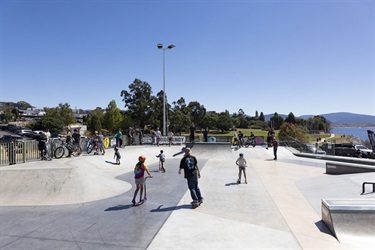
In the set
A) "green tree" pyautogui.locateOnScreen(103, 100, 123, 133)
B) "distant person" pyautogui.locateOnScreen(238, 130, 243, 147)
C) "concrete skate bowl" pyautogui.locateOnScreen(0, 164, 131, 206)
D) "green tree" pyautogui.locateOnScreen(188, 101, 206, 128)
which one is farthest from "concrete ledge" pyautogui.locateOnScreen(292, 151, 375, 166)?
"green tree" pyautogui.locateOnScreen(188, 101, 206, 128)

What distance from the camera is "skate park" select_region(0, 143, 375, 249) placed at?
18.5ft

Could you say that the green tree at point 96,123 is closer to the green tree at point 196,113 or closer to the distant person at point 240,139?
the green tree at point 196,113

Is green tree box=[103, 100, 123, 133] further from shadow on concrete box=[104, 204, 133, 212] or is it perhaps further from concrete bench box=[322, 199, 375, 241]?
concrete bench box=[322, 199, 375, 241]

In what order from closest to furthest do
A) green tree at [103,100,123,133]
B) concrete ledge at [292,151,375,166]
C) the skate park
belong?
the skate park
concrete ledge at [292,151,375,166]
green tree at [103,100,123,133]

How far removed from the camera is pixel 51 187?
949 centimetres

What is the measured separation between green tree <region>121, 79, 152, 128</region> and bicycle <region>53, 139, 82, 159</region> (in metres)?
34.6

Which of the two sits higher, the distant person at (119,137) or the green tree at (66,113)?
the green tree at (66,113)

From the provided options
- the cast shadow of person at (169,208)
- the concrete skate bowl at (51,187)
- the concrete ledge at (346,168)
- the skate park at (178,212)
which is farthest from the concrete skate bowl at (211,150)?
the cast shadow of person at (169,208)

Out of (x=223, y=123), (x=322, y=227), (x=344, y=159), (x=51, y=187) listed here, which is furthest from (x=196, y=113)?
(x=322, y=227)

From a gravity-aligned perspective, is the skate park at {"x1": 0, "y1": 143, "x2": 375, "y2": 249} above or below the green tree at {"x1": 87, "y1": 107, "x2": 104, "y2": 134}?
below

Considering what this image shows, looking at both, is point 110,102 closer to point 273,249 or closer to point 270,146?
point 270,146

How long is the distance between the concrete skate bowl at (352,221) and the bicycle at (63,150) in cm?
1325

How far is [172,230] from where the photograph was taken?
613 cm

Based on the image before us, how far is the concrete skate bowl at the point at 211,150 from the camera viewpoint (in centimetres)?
2112
